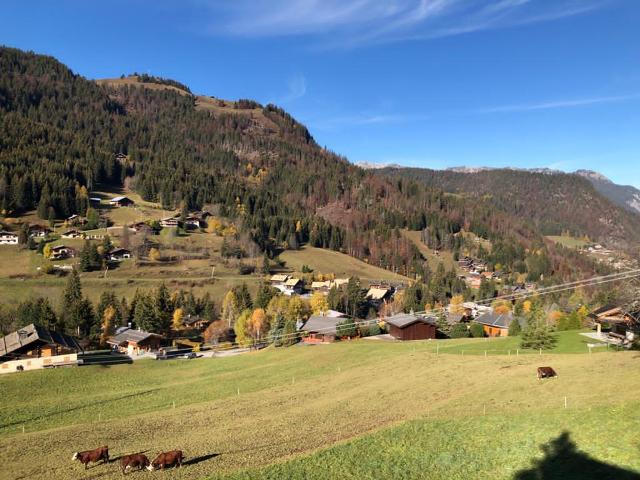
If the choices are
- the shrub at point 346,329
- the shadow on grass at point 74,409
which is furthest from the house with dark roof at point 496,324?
the shadow on grass at point 74,409

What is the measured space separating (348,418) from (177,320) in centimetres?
7611

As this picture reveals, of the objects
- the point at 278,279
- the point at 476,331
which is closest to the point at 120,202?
the point at 278,279

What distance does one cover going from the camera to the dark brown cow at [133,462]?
20.9 meters

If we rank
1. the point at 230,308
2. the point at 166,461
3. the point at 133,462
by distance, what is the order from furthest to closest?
the point at 230,308 → the point at 166,461 → the point at 133,462

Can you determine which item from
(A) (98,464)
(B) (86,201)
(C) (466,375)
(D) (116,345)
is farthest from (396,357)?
(B) (86,201)

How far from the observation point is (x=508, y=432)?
2225 centimetres

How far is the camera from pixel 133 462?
69.0ft

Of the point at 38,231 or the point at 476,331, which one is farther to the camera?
the point at 38,231

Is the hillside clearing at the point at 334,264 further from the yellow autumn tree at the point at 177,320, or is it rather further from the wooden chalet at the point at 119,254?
the yellow autumn tree at the point at 177,320

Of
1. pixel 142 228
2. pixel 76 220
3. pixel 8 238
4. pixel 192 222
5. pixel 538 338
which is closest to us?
pixel 538 338

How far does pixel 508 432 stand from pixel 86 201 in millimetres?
178545

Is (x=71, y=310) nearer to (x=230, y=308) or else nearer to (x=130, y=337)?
(x=130, y=337)

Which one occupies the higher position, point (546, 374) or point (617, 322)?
point (617, 322)

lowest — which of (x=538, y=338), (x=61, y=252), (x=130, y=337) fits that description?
(x=130, y=337)
